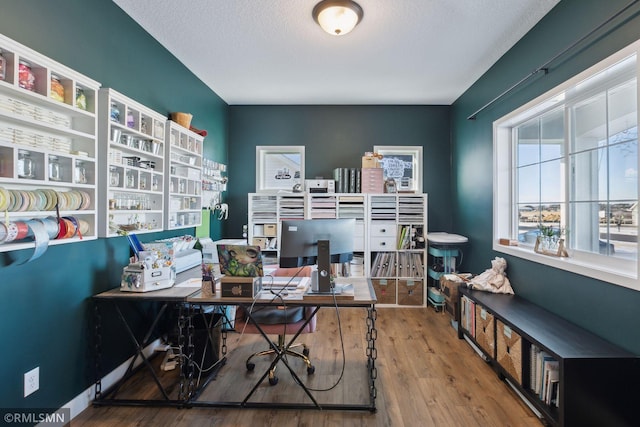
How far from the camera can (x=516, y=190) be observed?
3008mm

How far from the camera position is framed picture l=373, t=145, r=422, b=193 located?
4.41 meters

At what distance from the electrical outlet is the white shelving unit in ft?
8.15

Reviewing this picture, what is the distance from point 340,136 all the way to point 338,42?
174 cm

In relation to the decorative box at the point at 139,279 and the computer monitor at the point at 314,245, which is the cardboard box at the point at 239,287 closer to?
the computer monitor at the point at 314,245

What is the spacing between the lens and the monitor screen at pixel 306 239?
6.56 feet

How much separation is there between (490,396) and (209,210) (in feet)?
10.6

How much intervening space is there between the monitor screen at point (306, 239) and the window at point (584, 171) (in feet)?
5.25

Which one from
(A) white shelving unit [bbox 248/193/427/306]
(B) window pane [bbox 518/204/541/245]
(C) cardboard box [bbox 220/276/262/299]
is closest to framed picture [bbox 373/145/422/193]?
(A) white shelving unit [bbox 248/193/427/306]

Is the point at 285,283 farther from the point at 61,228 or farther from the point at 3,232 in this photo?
the point at 3,232

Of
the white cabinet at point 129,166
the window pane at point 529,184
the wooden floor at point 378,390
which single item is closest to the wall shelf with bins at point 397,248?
the wooden floor at point 378,390

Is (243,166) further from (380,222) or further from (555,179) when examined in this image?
(555,179)

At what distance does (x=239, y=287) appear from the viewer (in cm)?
191

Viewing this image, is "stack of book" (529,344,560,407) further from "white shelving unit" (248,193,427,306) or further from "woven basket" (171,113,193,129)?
"woven basket" (171,113,193,129)

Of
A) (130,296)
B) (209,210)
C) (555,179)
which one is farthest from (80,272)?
(555,179)
